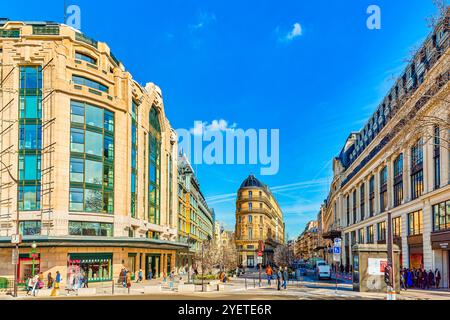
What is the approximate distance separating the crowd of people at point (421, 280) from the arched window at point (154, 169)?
33.8 meters

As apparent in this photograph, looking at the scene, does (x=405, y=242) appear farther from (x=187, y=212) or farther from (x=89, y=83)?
(x=187, y=212)

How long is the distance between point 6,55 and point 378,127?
4927 cm

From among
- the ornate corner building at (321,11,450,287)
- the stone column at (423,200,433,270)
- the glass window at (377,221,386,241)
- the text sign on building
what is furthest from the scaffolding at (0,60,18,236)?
the glass window at (377,221,386,241)

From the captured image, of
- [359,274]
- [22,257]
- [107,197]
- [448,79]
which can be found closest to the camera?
[448,79]

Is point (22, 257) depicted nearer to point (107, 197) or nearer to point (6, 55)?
point (107, 197)

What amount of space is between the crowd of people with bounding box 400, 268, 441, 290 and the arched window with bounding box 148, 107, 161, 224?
33761mm

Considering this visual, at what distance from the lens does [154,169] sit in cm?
6331

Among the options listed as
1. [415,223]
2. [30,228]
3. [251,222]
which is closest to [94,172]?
[30,228]

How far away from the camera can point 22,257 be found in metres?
42.7

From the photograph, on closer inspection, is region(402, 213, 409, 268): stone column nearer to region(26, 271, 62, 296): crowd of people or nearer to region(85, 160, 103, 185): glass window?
region(85, 160, 103, 185): glass window

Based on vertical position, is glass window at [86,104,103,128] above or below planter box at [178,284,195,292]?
above

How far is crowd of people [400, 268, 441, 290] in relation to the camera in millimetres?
36719
